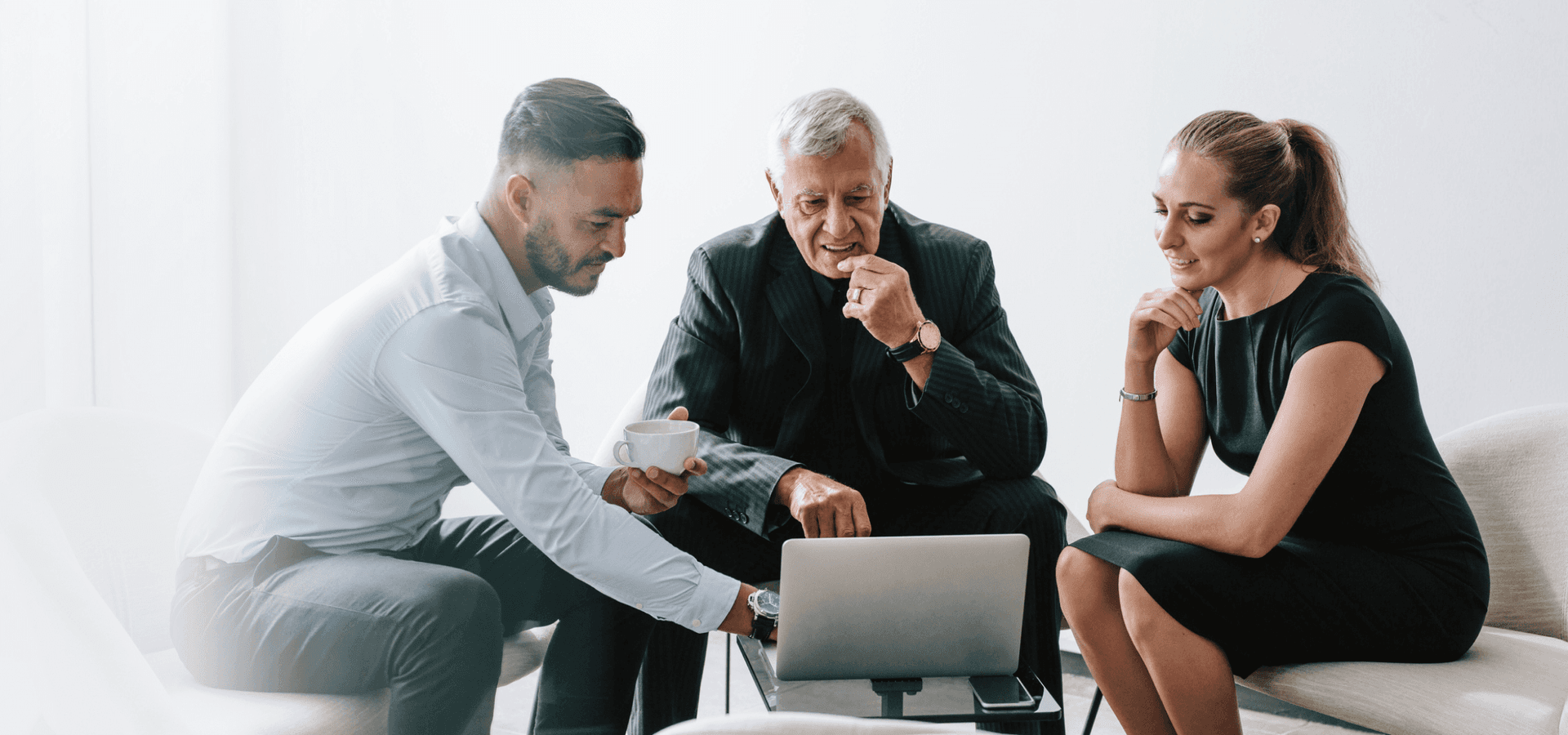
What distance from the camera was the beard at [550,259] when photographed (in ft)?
4.89

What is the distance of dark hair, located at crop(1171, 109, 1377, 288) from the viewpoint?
4.85 ft

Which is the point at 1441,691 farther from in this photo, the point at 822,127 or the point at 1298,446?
the point at 822,127

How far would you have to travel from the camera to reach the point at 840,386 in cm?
Answer: 178

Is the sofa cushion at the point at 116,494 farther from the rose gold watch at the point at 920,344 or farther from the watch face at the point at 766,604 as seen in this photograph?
the rose gold watch at the point at 920,344

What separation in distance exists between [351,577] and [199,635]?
0.21 m

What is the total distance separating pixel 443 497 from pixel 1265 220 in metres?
1.30

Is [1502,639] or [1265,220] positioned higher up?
[1265,220]

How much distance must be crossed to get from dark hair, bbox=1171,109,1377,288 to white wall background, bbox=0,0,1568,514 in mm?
718

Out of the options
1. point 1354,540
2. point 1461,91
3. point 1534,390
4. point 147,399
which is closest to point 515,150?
point 1354,540

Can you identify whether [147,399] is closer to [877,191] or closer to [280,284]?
[280,284]

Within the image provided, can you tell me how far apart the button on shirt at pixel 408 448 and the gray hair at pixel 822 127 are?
539 millimetres

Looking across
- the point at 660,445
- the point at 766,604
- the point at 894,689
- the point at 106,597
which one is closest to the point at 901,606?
the point at 894,689

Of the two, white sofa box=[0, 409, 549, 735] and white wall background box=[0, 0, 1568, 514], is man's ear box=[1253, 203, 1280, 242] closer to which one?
white wall background box=[0, 0, 1568, 514]

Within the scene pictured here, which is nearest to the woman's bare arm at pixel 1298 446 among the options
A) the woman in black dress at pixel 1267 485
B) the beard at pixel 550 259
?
the woman in black dress at pixel 1267 485
